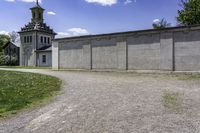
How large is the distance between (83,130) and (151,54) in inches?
711

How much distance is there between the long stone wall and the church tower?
24.1 metres

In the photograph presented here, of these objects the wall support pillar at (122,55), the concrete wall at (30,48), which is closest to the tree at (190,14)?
the wall support pillar at (122,55)

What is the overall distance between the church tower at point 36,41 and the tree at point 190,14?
83.2 ft

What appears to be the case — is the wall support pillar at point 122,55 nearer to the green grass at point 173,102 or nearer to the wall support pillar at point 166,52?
the wall support pillar at point 166,52

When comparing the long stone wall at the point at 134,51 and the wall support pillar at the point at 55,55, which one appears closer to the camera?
the long stone wall at the point at 134,51

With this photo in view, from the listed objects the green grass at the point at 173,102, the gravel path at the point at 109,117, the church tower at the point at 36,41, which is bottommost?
the gravel path at the point at 109,117

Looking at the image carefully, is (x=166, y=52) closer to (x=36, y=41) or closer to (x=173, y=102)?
(x=173, y=102)

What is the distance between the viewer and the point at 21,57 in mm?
59250

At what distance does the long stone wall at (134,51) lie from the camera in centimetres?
2202

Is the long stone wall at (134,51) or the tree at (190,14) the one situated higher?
the tree at (190,14)

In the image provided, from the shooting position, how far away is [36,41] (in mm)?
56625

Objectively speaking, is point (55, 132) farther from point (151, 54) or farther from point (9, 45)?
point (9, 45)

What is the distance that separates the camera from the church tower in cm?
5538

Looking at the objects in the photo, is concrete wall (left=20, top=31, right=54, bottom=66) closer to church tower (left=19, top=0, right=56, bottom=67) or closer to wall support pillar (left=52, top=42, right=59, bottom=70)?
church tower (left=19, top=0, right=56, bottom=67)
